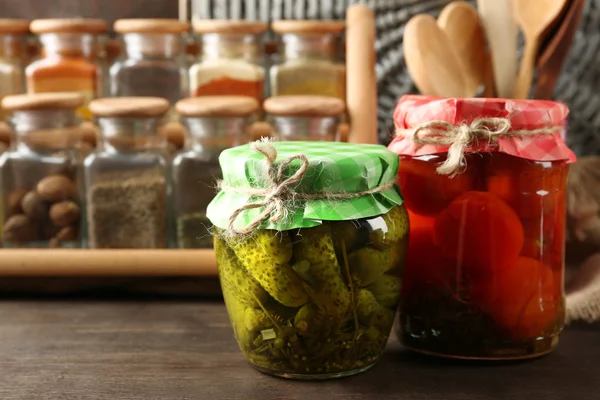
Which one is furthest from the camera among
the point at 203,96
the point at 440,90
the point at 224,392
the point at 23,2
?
the point at 23,2

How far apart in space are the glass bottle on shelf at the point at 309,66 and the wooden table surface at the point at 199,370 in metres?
0.26

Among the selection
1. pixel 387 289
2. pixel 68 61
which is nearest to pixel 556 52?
pixel 387 289

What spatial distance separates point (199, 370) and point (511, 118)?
0.90 feet

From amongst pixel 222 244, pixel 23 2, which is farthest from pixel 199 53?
pixel 222 244

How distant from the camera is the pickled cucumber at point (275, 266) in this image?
0.44m

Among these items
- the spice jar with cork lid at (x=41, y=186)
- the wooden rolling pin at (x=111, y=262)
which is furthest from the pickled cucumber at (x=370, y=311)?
the spice jar with cork lid at (x=41, y=186)

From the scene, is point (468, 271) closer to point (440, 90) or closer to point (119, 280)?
point (440, 90)

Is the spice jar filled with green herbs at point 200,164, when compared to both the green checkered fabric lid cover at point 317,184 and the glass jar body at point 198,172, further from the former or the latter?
the green checkered fabric lid cover at point 317,184

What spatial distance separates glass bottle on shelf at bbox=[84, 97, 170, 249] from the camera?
0.68m

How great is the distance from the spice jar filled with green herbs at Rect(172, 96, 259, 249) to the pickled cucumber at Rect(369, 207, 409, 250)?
0.23 metres

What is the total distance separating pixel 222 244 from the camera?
0.48 metres

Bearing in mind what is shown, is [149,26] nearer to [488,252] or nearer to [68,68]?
[68,68]

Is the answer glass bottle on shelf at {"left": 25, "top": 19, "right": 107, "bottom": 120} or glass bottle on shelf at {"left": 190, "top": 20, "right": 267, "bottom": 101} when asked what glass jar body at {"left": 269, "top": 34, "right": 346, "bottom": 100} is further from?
glass bottle on shelf at {"left": 25, "top": 19, "right": 107, "bottom": 120}

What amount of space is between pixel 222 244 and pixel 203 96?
29cm
